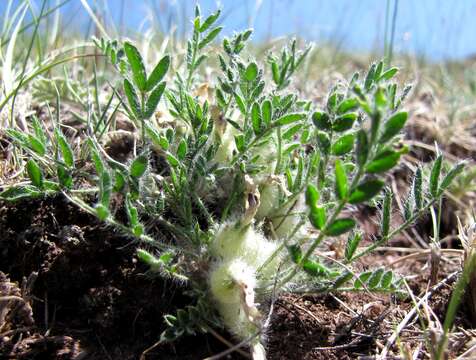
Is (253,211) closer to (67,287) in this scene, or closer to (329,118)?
(329,118)

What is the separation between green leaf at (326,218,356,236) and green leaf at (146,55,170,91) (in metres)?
0.57

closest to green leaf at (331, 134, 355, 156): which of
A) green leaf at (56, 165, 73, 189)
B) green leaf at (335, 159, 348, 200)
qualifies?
green leaf at (335, 159, 348, 200)

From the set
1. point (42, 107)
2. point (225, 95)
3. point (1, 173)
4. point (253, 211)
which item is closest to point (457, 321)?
point (253, 211)

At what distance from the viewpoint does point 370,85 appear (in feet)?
4.91

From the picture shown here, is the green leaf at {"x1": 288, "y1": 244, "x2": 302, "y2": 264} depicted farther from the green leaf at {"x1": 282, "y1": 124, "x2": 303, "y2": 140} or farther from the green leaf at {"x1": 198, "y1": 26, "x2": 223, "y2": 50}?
the green leaf at {"x1": 198, "y1": 26, "x2": 223, "y2": 50}

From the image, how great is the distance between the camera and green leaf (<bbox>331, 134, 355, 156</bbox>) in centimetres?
125

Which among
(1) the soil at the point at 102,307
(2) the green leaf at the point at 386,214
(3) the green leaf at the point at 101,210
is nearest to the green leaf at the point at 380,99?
(2) the green leaf at the point at 386,214

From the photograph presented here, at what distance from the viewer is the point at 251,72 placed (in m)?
1.44

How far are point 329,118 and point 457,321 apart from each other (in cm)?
84

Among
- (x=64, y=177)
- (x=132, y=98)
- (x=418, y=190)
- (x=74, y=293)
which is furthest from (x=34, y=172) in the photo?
(x=418, y=190)

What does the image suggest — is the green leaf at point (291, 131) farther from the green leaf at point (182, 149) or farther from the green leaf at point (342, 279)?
the green leaf at point (342, 279)

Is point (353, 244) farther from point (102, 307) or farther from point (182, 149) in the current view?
point (102, 307)

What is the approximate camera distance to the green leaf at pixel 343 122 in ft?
4.10

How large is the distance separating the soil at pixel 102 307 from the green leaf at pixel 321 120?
58 centimetres
